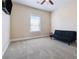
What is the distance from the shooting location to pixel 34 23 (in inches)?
240

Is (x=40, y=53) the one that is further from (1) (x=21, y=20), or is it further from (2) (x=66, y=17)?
(2) (x=66, y=17)

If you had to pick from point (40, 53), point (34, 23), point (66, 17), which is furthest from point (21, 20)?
point (66, 17)

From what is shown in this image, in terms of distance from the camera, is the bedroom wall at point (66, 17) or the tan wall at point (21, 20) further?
the tan wall at point (21, 20)

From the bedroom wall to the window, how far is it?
151 cm

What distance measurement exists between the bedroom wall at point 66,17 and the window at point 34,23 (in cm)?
151

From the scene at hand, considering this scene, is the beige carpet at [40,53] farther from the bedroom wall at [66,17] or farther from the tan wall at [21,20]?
the bedroom wall at [66,17]

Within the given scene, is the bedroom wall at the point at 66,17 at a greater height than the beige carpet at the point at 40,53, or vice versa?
the bedroom wall at the point at 66,17

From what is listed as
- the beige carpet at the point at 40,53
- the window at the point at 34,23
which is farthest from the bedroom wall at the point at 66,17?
the beige carpet at the point at 40,53

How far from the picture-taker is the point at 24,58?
7.63 feet

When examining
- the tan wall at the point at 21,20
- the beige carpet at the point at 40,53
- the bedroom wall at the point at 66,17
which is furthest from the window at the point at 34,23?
the beige carpet at the point at 40,53

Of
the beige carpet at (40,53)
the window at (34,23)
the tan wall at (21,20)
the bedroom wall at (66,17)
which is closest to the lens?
the beige carpet at (40,53)

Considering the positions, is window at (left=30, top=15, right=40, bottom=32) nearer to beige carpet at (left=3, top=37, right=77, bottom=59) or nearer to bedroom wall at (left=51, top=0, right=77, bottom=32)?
bedroom wall at (left=51, top=0, right=77, bottom=32)

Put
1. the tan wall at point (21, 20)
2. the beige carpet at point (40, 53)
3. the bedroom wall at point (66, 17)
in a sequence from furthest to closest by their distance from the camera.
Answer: the tan wall at point (21, 20) < the bedroom wall at point (66, 17) < the beige carpet at point (40, 53)

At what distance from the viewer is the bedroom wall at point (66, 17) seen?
178 inches
